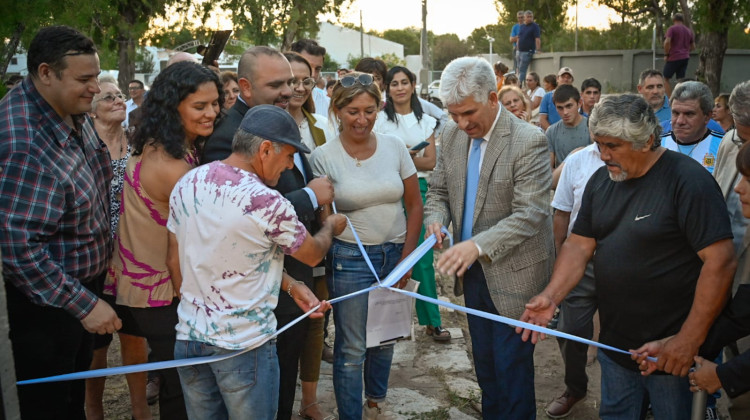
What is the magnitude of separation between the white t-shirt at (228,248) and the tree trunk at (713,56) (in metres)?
12.1

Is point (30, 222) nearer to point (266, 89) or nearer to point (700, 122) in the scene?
point (266, 89)

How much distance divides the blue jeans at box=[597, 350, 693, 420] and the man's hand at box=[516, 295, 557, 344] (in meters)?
0.30

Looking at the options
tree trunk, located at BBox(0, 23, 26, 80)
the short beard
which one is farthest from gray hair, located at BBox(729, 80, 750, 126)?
tree trunk, located at BBox(0, 23, 26, 80)

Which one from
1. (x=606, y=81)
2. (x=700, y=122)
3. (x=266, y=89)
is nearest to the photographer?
(x=266, y=89)

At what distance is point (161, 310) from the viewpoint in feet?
11.0

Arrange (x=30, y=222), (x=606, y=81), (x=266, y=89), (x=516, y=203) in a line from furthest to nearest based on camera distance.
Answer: (x=606, y=81) < (x=266, y=89) < (x=516, y=203) < (x=30, y=222)

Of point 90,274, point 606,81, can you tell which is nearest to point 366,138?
point 90,274

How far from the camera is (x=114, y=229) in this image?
14.1 ft

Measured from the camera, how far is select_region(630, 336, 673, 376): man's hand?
111 inches

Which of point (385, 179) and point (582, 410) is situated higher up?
point (385, 179)

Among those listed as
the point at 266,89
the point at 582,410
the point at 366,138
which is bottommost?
the point at 582,410

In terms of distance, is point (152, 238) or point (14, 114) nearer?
point (14, 114)

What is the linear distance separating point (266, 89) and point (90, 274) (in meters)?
1.37

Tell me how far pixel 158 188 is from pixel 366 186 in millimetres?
1209
